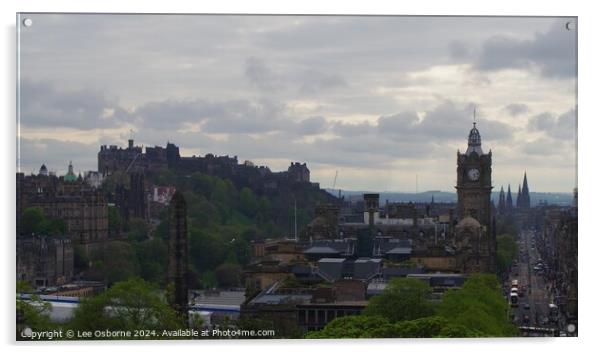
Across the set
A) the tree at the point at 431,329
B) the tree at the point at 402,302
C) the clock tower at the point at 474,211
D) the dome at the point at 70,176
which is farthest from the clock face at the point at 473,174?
the dome at the point at 70,176

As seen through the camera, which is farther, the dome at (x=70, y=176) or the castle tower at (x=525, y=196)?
the castle tower at (x=525, y=196)

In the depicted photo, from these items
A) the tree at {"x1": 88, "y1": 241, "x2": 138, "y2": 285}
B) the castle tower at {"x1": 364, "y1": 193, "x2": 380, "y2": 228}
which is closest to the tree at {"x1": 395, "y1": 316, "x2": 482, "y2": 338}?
the castle tower at {"x1": 364, "y1": 193, "x2": 380, "y2": 228}

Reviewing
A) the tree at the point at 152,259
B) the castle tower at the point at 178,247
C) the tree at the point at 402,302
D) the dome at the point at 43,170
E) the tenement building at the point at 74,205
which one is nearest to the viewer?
the dome at the point at 43,170

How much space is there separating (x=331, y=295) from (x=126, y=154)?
9.50 feet

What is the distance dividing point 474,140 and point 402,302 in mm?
2000

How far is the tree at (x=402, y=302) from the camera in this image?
58.9 ft

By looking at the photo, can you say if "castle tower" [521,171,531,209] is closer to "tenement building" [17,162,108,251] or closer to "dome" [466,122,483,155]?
"dome" [466,122,483,155]

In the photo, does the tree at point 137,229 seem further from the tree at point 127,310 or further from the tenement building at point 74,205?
the tree at point 127,310

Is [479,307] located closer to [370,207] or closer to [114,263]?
[370,207]

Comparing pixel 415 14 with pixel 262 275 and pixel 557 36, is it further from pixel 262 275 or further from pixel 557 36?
pixel 262 275

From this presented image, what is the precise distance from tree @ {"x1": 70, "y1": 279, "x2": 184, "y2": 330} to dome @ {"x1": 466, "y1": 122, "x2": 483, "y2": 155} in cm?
377

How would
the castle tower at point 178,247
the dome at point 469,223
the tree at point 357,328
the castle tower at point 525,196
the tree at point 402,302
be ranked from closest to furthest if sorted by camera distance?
the tree at point 357,328 → the tree at point 402,302 → the castle tower at point 525,196 → the castle tower at point 178,247 → the dome at point 469,223

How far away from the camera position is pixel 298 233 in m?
19.4

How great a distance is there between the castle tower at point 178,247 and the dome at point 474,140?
334cm
